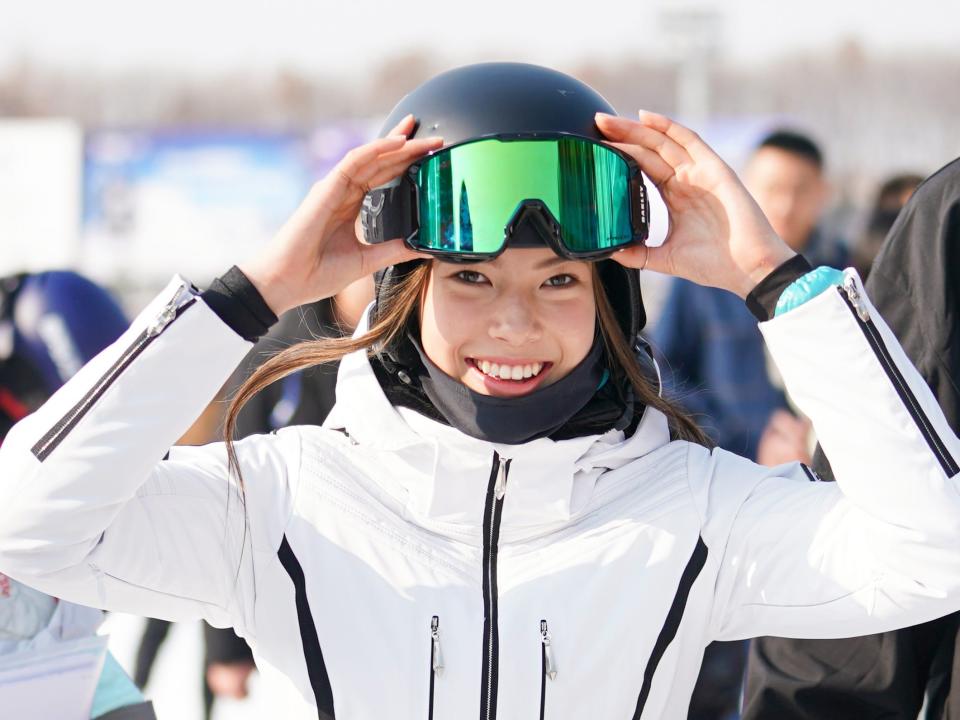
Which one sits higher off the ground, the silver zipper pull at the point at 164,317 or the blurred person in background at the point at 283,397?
the silver zipper pull at the point at 164,317

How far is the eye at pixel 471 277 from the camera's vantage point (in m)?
2.33

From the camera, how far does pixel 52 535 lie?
1976 mm

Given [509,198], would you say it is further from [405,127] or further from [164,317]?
[164,317]

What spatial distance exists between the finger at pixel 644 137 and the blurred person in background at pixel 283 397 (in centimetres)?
187

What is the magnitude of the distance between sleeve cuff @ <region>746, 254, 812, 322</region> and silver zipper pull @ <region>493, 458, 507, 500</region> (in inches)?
21.2

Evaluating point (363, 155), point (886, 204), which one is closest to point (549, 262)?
point (363, 155)

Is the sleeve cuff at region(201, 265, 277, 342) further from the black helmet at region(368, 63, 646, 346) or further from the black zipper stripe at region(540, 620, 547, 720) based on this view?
the black zipper stripe at region(540, 620, 547, 720)

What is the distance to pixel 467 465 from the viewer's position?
226 centimetres

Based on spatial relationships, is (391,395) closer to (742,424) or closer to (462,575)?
(462,575)

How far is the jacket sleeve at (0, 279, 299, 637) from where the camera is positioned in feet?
6.48

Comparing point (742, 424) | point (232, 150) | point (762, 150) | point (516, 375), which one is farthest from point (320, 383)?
point (232, 150)

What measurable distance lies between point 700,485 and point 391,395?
0.62 metres

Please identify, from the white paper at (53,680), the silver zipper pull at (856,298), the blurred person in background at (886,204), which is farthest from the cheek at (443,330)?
the blurred person in background at (886,204)

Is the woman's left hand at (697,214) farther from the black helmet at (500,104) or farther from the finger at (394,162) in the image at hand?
the finger at (394,162)
